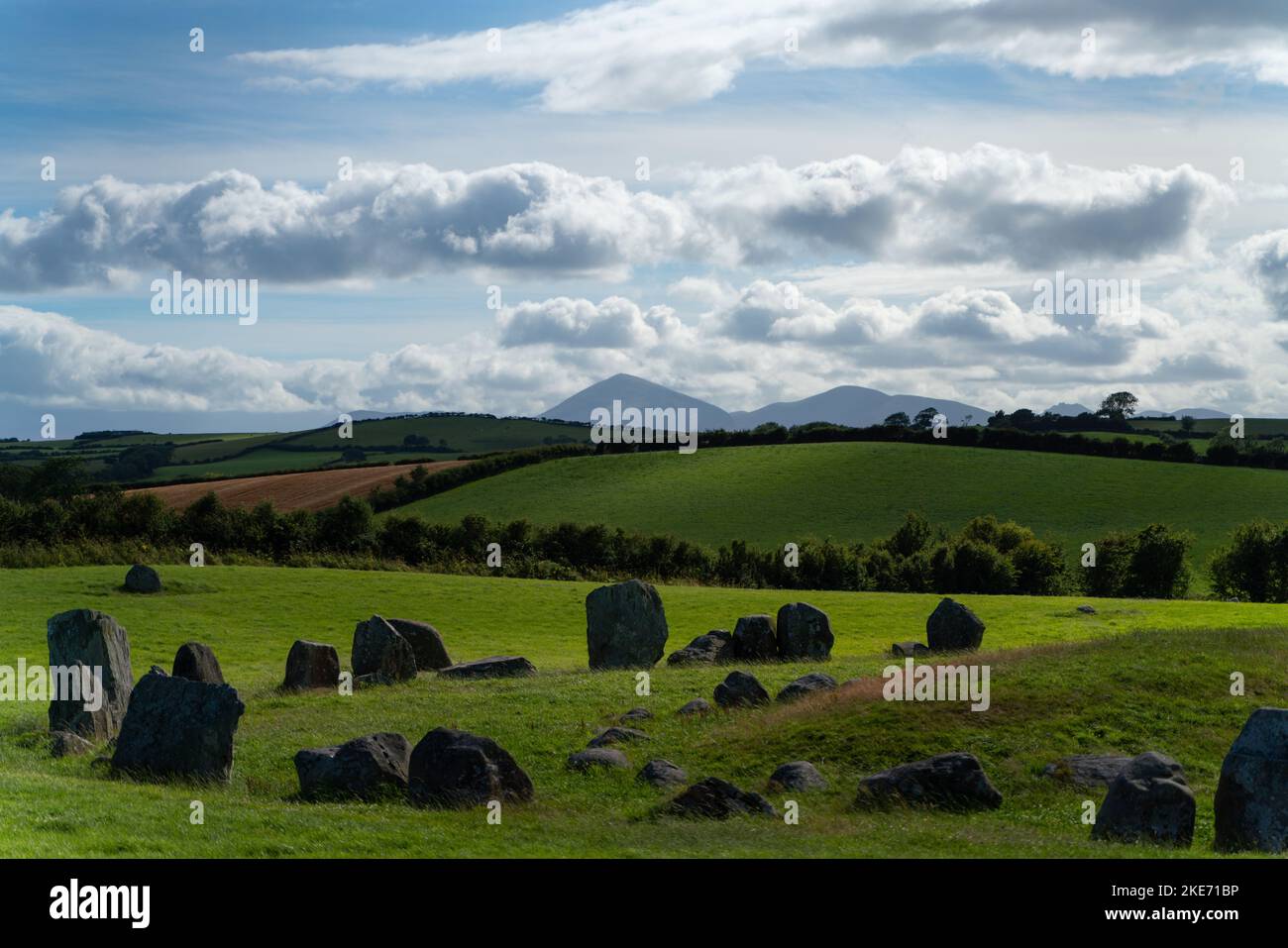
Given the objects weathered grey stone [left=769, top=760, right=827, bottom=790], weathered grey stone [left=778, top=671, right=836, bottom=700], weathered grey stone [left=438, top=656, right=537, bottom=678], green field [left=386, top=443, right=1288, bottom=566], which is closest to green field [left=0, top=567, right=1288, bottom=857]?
weathered grey stone [left=769, top=760, right=827, bottom=790]

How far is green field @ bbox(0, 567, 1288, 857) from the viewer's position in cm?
1791

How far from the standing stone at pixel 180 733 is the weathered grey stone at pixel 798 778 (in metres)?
10.8

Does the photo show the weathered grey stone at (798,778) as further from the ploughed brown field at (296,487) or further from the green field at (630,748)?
the ploughed brown field at (296,487)

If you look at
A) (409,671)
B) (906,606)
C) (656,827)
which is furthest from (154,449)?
(656,827)

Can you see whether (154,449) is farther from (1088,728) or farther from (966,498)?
(1088,728)

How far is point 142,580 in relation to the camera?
57.3m

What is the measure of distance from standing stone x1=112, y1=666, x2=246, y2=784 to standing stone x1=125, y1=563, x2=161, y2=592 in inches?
1411

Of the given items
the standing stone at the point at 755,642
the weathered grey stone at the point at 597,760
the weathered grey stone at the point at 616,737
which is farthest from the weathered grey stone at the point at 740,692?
the standing stone at the point at 755,642

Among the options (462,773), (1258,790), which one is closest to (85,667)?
(462,773)

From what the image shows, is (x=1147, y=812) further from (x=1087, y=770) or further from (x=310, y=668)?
(x=310, y=668)

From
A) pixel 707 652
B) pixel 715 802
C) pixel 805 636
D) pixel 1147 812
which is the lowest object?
pixel 707 652

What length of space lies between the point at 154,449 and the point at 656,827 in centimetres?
14692

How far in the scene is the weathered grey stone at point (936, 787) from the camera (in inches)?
886

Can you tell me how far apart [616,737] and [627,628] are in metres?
14.8
